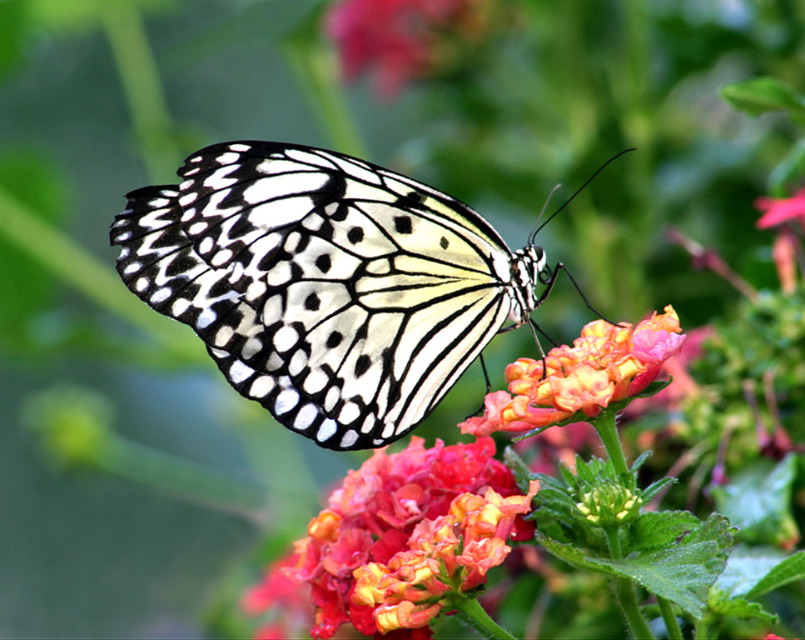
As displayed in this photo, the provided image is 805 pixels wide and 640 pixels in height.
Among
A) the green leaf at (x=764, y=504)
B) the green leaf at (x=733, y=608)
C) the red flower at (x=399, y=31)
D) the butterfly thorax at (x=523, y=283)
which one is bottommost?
the green leaf at (x=733, y=608)

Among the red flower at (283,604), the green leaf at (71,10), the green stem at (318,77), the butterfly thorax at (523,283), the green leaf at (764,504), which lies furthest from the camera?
the green leaf at (71,10)

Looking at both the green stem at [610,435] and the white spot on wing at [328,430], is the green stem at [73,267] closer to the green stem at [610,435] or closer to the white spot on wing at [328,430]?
the white spot on wing at [328,430]

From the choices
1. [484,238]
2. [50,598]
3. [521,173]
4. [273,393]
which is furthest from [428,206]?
[50,598]

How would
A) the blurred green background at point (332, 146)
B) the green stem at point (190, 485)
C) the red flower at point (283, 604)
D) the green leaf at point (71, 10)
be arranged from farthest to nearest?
the green leaf at point (71, 10) → the green stem at point (190, 485) → the blurred green background at point (332, 146) → the red flower at point (283, 604)

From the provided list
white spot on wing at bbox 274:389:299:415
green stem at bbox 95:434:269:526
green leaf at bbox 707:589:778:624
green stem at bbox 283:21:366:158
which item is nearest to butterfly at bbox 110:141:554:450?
white spot on wing at bbox 274:389:299:415

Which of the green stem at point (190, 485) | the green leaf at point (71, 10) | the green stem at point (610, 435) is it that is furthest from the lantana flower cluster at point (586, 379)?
the green leaf at point (71, 10)

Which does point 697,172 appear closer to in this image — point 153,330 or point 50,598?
point 153,330

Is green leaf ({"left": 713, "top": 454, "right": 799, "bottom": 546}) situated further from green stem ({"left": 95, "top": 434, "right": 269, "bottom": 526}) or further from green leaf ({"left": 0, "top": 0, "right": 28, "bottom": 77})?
green leaf ({"left": 0, "top": 0, "right": 28, "bottom": 77})
